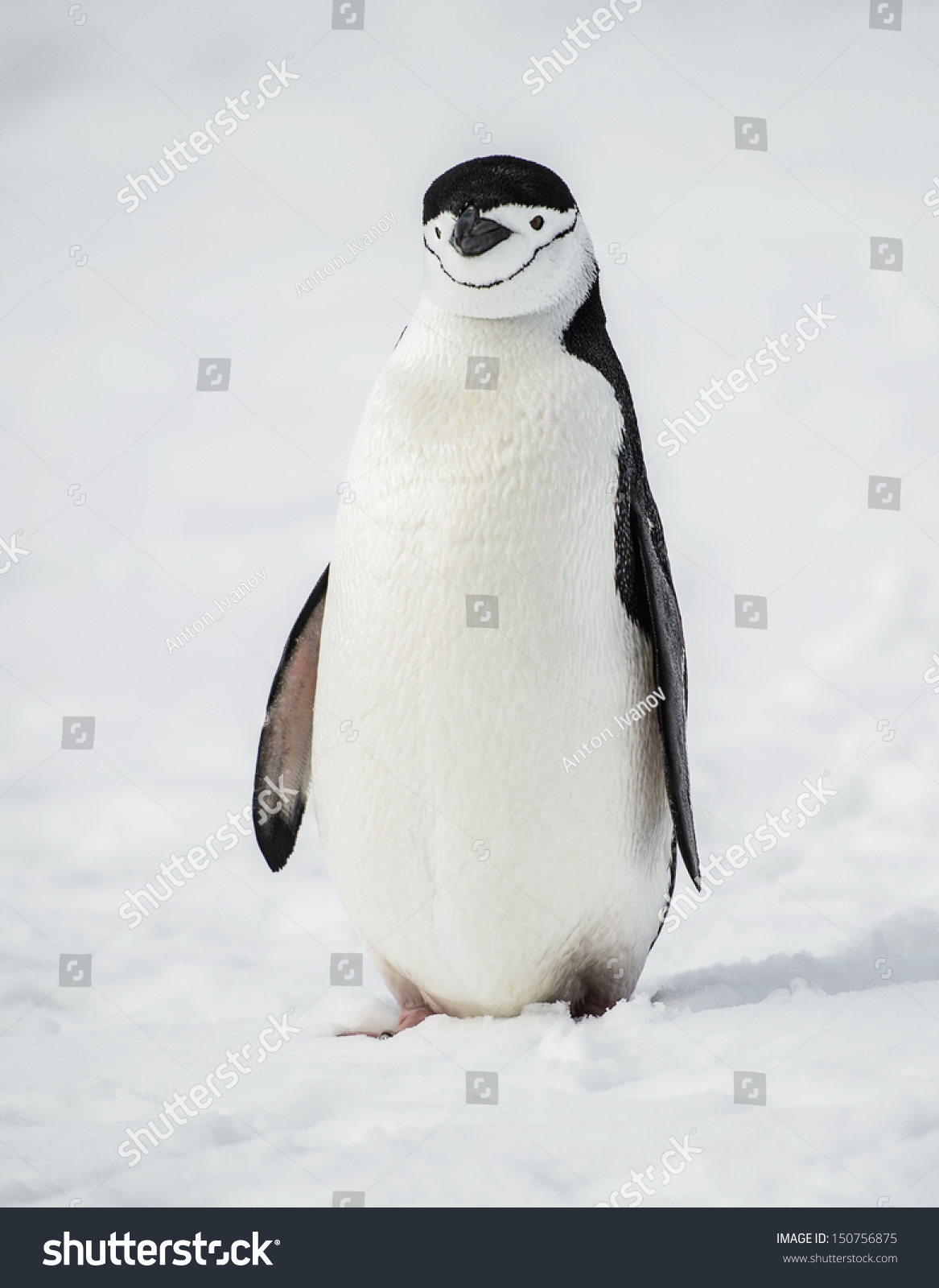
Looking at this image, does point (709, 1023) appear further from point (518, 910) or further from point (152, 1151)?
point (152, 1151)

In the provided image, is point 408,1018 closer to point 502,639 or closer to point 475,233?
point 502,639

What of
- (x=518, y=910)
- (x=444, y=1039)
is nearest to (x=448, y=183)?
(x=518, y=910)

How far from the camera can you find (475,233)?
192 centimetres

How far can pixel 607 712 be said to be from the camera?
2.01m

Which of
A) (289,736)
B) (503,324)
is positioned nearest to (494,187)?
(503,324)

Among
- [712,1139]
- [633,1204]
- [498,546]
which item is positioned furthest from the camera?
[498,546]

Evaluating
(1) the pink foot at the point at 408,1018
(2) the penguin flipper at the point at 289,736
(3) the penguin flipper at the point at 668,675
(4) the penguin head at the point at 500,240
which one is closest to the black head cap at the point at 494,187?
(4) the penguin head at the point at 500,240

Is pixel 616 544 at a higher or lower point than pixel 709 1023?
higher

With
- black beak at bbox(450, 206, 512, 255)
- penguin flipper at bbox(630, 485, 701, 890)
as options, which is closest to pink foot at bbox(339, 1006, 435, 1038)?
penguin flipper at bbox(630, 485, 701, 890)

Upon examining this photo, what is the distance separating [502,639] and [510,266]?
54cm

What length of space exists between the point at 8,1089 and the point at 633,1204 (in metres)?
0.97

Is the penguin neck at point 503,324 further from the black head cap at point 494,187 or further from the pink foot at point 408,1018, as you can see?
the pink foot at point 408,1018

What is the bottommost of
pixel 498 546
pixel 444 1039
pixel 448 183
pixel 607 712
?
pixel 444 1039

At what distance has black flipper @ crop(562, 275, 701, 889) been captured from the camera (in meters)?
2.03
